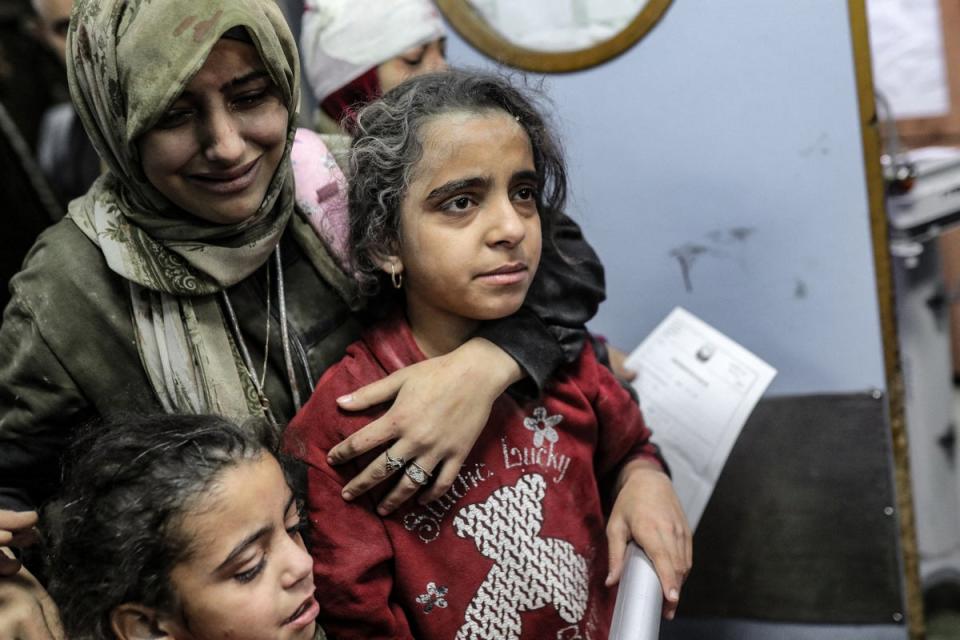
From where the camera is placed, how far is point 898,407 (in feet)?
6.29

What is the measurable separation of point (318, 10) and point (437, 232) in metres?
0.99

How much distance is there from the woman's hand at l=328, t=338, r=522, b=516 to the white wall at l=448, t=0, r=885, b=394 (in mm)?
795

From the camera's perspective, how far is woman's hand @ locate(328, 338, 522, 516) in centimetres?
117

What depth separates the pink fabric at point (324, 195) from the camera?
1366 millimetres

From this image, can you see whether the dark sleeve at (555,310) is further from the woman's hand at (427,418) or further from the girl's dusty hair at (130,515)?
the girl's dusty hair at (130,515)

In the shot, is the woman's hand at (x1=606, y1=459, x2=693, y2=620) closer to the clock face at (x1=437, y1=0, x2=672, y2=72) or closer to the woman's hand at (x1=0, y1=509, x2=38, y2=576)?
the woman's hand at (x1=0, y1=509, x2=38, y2=576)

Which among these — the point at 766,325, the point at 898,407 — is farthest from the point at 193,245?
the point at 898,407

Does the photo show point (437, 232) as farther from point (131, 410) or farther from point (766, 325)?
point (766, 325)

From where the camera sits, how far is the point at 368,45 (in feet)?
6.29

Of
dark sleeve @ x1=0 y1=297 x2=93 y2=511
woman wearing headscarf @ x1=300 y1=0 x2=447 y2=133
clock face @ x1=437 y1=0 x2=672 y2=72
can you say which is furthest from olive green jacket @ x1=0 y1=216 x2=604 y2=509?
clock face @ x1=437 y1=0 x2=672 y2=72

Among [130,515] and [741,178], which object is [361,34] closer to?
[741,178]

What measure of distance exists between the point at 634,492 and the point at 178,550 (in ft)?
2.02

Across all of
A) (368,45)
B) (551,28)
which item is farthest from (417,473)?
(551,28)

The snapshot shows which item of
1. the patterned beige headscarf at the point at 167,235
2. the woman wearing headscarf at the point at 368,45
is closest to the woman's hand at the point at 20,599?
the patterned beige headscarf at the point at 167,235
